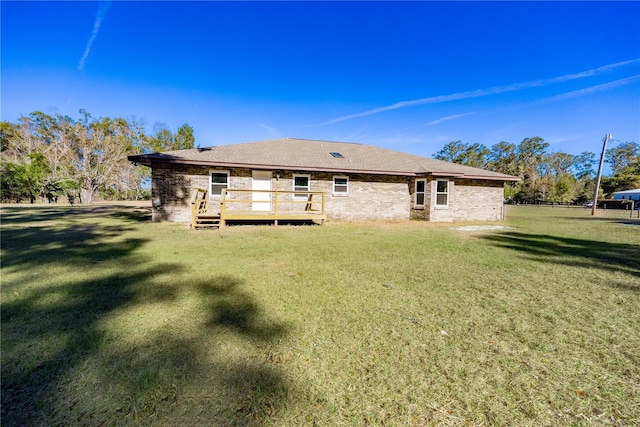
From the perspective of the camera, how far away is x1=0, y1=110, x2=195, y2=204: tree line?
2358 centimetres

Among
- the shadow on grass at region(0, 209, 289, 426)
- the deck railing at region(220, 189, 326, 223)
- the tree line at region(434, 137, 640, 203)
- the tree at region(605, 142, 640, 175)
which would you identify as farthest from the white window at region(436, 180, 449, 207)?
the tree at region(605, 142, 640, 175)

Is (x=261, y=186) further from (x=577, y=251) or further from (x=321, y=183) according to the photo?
(x=577, y=251)

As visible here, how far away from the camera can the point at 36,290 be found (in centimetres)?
384

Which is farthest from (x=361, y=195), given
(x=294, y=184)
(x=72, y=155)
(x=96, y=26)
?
(x=72, y=155)

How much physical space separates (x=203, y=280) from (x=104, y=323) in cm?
154

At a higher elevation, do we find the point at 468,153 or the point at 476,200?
the point at 468,153

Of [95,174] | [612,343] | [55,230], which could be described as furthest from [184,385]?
[95,174]

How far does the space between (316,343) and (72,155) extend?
3571 centimetres

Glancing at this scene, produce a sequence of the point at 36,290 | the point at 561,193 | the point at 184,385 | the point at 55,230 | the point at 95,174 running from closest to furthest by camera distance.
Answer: the point at 184,385
the point at 36,290
the point at 55,230
the point at 95,174
the point at 561,193

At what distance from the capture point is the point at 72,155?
27.2m

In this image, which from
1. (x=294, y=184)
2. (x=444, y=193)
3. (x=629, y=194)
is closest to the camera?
(x=294, y=184)

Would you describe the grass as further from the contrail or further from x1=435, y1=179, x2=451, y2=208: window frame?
the contrail

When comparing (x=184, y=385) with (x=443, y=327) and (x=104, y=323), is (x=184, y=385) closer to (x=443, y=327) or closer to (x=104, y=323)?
(x=104, y=323)

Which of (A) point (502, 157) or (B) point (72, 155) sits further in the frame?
(A) point (502, 157)
